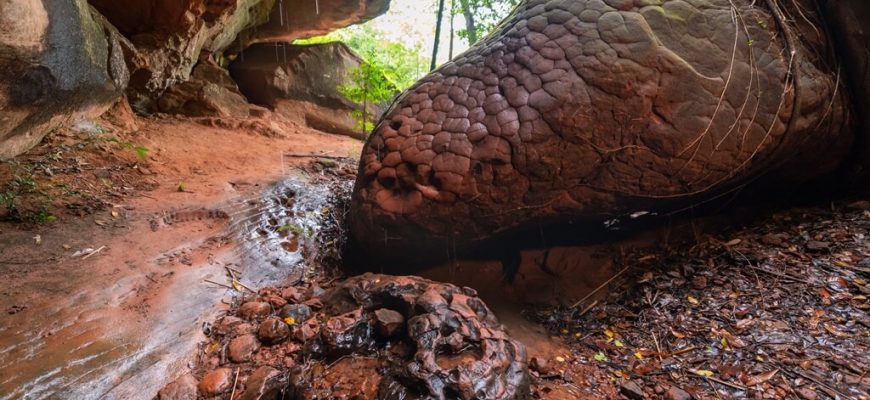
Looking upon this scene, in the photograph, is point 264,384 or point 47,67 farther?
point 47,67

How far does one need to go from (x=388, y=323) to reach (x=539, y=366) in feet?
3.17

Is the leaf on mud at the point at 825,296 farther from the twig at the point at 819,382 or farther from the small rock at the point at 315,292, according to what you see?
the small rock at the point at 315,292

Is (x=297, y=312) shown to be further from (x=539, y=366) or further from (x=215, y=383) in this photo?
(x=539, y=366)

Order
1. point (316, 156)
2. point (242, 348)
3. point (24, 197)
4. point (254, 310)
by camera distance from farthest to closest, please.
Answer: point (316, 156) → point (24, 197) → point (254, 310) → point (242, 348)

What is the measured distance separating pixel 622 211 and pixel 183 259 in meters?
3.50

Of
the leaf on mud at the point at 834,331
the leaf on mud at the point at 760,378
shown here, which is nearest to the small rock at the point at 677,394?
the leaf on mud at the point at 760,378

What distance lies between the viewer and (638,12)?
2963mm

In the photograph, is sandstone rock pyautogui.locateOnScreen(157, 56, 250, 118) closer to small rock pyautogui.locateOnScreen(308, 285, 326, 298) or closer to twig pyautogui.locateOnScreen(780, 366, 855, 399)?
small rock pyautogui.locateOnScreen(308, 285, 326, 298)

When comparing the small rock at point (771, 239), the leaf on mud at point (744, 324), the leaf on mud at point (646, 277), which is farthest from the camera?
the leaf on mud at point (646, 277)

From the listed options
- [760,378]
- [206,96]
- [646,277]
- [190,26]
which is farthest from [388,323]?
[206,96]

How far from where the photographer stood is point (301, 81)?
29.1ft

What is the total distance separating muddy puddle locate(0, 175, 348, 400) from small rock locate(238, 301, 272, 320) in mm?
174

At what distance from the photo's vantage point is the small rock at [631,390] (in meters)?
2.11

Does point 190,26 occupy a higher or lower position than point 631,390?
higher
